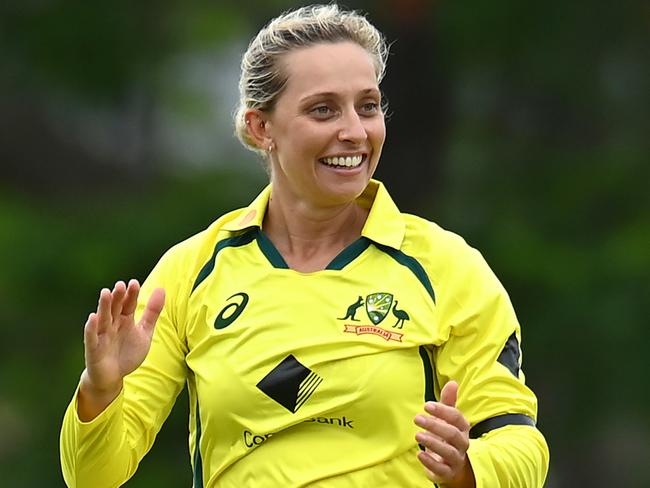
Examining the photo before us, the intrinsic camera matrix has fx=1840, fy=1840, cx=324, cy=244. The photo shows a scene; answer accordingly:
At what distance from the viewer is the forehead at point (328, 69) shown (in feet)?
15.0

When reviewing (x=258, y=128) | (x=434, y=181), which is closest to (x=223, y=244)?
(x=258, y=128)

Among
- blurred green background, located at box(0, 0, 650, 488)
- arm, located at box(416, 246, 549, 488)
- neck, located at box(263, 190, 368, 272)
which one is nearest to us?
arm, located at box(416, 246, 549, 488)

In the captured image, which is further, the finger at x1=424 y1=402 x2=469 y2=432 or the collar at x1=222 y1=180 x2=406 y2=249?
the collar at x1=222 y1=180 x2=406 y2=249

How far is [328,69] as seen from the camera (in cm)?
459

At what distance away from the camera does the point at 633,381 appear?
38.3 feet

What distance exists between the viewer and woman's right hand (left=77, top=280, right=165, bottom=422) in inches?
173

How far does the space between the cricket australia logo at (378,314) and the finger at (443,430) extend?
0.39 meters

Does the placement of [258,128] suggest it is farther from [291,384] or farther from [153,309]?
[291,384]

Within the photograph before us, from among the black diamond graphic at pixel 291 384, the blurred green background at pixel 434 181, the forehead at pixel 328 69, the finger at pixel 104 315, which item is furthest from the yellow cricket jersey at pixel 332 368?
the blurred green background at pixel 434 181

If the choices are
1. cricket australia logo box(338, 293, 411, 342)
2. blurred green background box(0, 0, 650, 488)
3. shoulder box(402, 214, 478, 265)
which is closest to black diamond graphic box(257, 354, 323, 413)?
cricket australia logo box(338, 293, 411, 342)

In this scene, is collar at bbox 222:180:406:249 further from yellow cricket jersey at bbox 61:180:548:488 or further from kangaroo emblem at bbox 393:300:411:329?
kangaroo emblem at bbox 393:300:411:329

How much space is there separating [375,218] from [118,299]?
2.32 feet

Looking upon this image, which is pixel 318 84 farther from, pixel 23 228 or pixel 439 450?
pixel 23 228

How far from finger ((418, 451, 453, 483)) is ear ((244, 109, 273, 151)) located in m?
1.02
